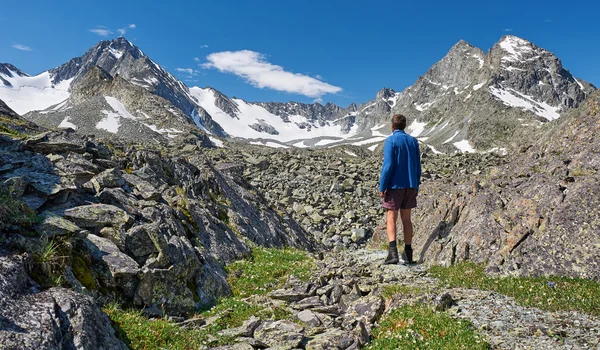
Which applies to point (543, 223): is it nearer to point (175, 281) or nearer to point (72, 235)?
point (175, 281)

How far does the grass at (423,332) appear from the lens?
24.0 feet

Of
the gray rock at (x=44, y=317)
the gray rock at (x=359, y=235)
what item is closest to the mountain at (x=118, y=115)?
the gray rock at (x=359, y=235)

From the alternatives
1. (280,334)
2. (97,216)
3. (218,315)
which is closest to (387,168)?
(280,334)

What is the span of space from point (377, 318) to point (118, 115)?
173m

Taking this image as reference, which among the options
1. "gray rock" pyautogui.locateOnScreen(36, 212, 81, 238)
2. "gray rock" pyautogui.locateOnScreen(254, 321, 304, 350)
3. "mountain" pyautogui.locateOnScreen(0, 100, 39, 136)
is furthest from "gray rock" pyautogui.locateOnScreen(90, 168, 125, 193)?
"gray rock" pyautogui.locateOnScreen(254, 321, 304, 350)

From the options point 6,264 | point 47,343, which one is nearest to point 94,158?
point 6,264

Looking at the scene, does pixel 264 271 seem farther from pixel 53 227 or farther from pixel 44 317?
pixel 44 317

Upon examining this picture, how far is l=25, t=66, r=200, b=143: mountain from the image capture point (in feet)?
478

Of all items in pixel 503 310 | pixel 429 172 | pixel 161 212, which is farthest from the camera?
pixel 429 172

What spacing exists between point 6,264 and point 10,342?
177 centimetres

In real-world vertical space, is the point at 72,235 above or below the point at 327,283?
above

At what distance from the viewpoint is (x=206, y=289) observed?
456 inches

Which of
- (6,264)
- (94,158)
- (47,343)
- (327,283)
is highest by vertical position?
(94,158)

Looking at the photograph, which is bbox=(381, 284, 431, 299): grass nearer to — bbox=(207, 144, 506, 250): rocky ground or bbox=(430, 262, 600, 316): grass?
bbox=(430, 262, 600, 316): grass
